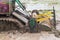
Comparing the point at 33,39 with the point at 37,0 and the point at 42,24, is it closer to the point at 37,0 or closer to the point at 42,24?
the point at 42,24

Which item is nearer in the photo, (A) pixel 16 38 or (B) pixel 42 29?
(A) pixel 16 38

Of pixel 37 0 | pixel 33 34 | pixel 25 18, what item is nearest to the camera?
pixel 33 34

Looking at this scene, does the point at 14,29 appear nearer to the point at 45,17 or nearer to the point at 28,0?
the point at 45,17

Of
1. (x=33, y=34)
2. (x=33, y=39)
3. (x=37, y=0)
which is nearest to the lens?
(x=33, y=39)

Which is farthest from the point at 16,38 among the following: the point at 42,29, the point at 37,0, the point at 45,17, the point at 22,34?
the point at 37,0

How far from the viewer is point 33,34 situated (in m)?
10.7

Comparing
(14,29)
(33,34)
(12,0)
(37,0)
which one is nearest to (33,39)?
(33,34)

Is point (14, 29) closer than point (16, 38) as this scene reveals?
No

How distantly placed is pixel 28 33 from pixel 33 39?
33.2 inches

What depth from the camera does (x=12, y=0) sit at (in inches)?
440

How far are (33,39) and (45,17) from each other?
191cm

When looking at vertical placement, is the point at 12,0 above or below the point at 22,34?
above

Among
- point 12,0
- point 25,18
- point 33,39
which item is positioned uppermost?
point 12,0

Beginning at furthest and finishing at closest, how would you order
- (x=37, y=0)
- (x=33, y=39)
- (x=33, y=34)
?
(x=37, y=0) < (x=33, y=34) < (x=33, y=39)
